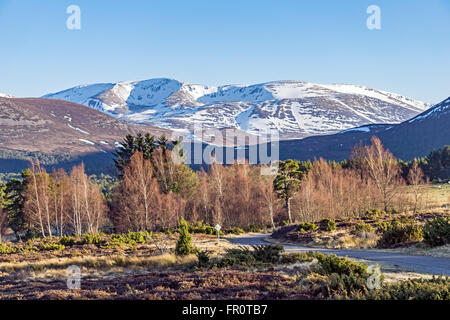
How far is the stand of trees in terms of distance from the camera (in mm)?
48875

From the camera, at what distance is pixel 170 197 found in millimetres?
51125

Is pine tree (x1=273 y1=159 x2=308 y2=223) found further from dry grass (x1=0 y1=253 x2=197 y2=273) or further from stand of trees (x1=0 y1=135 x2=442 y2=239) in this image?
dry grass (x1=0 y1=253 x2=197 y2=273)

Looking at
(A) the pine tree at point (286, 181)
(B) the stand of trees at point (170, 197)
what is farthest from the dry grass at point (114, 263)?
(A) the pine tree at point (286, 181)

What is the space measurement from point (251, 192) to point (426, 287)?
5534cm

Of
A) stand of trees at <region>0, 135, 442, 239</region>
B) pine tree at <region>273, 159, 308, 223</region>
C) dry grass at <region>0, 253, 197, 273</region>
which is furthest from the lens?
pine tree at <region>273, 159, 308, 223</region>

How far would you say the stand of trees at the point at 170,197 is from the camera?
48875 mm

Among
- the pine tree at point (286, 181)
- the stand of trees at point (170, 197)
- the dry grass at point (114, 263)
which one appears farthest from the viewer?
the pine tree at point (286, 181)

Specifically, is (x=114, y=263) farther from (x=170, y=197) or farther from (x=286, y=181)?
(x=286, y=181)

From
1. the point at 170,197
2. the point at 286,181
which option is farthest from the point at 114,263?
the point at 286,181

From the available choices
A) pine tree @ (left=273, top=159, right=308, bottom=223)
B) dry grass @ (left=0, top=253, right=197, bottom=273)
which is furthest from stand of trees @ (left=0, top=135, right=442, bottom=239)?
dry grass @ (left=0, top=253, right=197, bottom=273)

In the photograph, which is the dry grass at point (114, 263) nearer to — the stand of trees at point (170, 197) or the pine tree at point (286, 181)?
the stand of trees at point (170, 197)

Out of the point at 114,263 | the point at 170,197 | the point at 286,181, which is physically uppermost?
the point at 286,181

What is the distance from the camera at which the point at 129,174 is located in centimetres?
4925
